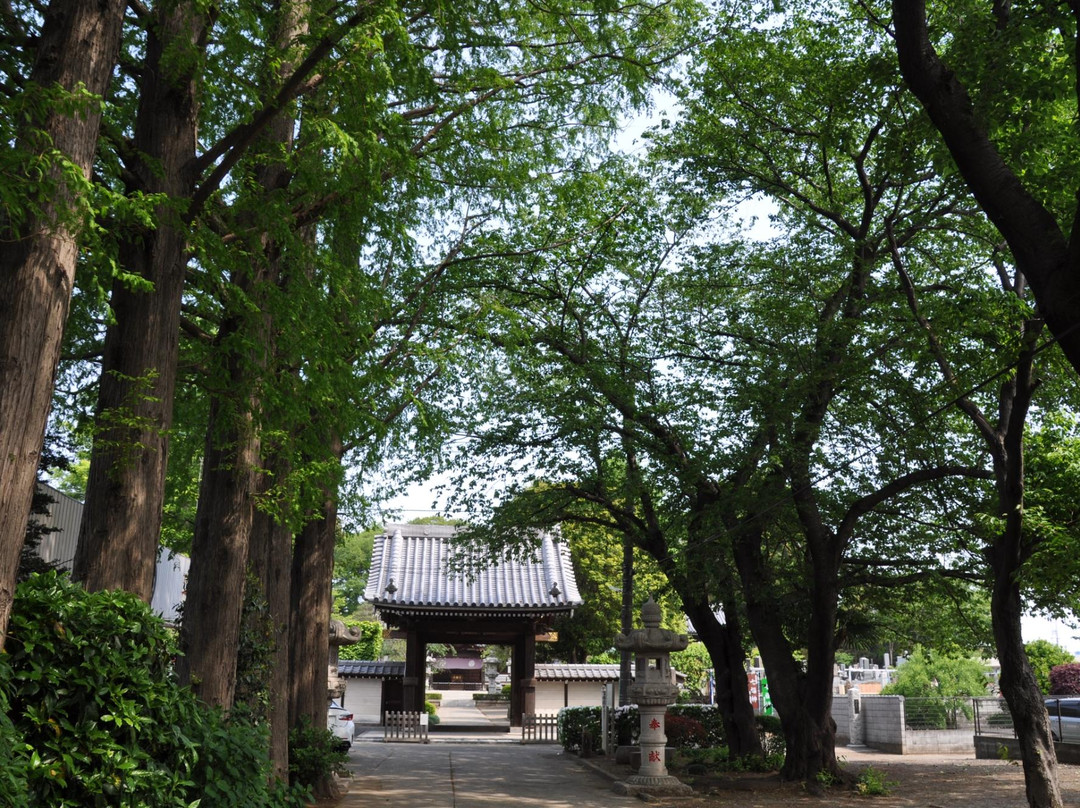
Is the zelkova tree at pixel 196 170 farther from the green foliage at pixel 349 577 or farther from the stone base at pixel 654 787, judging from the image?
the green foliage at pixel 349 577

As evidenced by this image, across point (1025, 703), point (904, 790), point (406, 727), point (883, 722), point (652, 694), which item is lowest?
point (406, 727)

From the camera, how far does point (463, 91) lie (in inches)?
375

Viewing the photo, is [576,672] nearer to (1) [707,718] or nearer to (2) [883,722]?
(1) [707,718]

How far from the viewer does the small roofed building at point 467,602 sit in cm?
2920

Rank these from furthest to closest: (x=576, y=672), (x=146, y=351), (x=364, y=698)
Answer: (x=364, y=698) → (x=576, y=672) → (x=146, y=351)

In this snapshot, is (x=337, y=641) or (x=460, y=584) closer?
(x=337, y=641)

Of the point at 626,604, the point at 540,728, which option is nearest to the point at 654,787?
the point at 626,604

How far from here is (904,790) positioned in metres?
16.8

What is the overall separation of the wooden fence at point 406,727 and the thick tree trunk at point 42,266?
25.0 meters

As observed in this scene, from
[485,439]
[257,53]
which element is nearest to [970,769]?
[485,439]

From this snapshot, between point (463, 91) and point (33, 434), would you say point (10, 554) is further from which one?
point (463, 91)

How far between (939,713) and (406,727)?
1536 cm

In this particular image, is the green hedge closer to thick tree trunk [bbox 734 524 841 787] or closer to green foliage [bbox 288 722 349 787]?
thick tree trunk [bbox 734 524 841 787]

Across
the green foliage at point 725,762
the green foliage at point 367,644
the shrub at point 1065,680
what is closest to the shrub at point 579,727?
the green foliage at point 725,762
